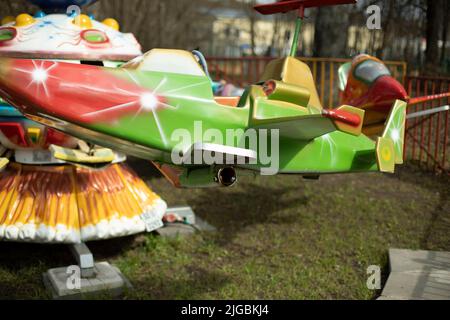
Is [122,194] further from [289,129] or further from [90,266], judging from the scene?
[289,129]

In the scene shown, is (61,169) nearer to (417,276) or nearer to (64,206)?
(64,206)

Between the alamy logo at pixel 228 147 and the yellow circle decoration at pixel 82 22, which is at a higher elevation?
the yellow circle decoration at pixel 82 22

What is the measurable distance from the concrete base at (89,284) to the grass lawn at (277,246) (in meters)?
0.09

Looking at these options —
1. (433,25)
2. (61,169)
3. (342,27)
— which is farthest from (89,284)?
(342,27)

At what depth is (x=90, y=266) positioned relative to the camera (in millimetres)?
3506

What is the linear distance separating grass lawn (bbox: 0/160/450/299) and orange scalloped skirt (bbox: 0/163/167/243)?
391mm

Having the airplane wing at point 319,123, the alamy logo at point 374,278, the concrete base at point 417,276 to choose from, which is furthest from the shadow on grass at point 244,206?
the airplane wing at point 319,123

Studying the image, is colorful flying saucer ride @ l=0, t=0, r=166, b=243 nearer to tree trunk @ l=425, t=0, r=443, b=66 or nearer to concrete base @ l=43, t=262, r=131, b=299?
concrete base @ l=43, t=262, r=131, b=299

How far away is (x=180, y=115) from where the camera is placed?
5.08ft

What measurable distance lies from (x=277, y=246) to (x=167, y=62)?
2914mm

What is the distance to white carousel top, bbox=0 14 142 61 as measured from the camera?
9.80 ft

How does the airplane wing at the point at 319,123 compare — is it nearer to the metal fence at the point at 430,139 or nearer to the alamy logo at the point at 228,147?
the alamy logo at the point at 228,147

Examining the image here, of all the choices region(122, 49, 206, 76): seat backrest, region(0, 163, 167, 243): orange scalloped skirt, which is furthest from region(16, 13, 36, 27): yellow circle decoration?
region(122, 49, 206, 76): seat backrest

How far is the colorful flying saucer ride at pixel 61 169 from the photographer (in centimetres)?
310
